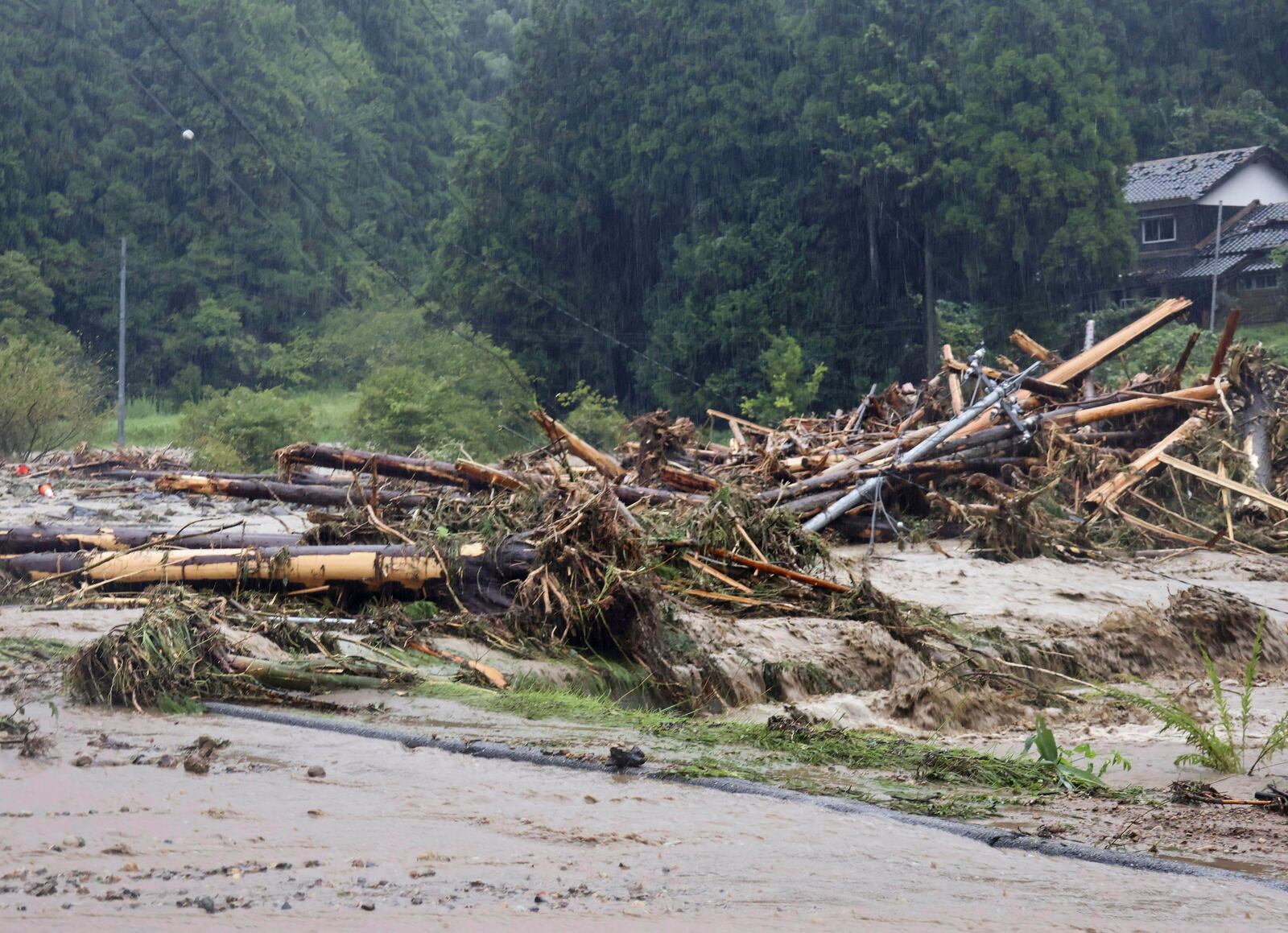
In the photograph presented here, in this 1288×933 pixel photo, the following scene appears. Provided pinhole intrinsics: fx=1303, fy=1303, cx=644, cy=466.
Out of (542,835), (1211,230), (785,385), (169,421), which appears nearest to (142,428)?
(169,421)

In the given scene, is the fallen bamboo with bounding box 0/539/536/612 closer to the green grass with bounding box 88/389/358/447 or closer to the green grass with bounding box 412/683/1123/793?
the green grass with bounding box 412/683/1123/793

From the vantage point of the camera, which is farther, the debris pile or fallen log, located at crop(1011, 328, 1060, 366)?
fallen log, located at crop(1011, 328, 1060, 366)

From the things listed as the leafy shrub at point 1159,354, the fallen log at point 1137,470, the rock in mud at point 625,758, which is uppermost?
the leafy shrub at point 1159,354

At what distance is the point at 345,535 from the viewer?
7.78m

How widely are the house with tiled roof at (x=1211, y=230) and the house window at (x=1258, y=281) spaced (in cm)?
2

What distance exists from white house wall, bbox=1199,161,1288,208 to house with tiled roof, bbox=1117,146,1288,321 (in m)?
0.03

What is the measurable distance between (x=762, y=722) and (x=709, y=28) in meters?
31.4

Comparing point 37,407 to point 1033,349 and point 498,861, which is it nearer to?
point 1033,349

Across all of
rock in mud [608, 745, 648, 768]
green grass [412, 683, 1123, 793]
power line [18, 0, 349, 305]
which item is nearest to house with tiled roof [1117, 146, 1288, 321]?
power line [18, 0, 349, 305]

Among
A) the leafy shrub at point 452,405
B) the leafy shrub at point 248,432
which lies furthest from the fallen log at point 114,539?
the leafy shrub at point 452,405

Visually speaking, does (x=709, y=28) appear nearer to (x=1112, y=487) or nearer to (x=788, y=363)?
(x=788, y=363)

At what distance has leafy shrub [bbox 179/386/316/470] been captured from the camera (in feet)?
78.8

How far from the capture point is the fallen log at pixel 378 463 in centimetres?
1030

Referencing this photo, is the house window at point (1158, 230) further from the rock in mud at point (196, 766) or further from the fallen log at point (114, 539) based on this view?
the rock in mud at point (196, 766)
